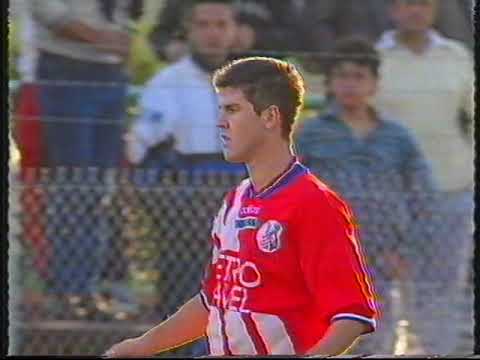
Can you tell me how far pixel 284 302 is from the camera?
357 centimetres

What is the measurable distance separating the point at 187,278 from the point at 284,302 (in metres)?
3.09

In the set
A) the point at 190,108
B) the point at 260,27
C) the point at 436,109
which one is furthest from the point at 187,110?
the point at 436,109

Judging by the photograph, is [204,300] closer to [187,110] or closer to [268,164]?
[268,164]

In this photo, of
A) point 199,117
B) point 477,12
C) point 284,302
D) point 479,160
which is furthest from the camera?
point 199,117

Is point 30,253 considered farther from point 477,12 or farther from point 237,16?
point 477,12

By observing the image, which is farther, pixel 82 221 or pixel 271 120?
pixel 82 221

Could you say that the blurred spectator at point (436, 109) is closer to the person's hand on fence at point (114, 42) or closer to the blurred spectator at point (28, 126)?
the person's hand on fence at point (114, 42)

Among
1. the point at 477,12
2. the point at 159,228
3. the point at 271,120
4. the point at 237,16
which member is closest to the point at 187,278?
the point at 159,228

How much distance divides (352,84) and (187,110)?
65 cm

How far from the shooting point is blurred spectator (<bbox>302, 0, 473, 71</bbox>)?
6.55 metres

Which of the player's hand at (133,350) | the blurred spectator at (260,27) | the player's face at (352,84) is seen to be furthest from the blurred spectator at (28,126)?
the player's hand at (133,350)

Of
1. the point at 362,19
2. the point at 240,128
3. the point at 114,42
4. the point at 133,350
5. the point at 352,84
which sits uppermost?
the point at 362,19

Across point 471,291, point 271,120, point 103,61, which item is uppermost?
point 103,61

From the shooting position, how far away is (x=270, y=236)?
357 cm
